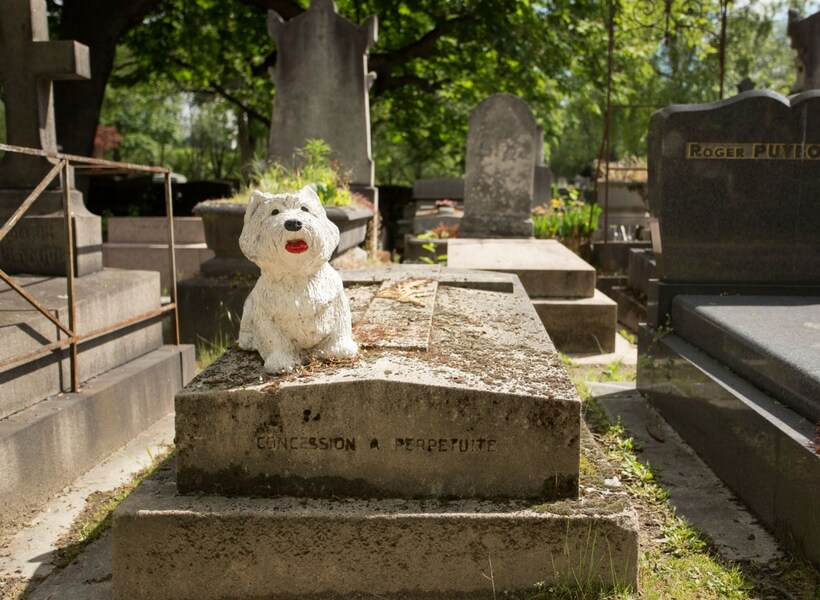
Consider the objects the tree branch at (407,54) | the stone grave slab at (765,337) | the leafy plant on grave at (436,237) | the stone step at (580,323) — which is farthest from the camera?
the tree branch at (407,54)

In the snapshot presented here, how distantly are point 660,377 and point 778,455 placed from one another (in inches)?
A: 71.5

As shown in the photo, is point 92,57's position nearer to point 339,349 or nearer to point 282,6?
point 282,6

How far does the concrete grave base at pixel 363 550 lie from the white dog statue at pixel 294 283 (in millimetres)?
620

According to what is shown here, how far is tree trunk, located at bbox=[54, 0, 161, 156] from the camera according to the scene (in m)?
12.4

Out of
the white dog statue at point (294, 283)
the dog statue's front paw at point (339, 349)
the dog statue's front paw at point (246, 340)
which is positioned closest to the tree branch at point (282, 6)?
the dog statue's front paw at point (246, 340)

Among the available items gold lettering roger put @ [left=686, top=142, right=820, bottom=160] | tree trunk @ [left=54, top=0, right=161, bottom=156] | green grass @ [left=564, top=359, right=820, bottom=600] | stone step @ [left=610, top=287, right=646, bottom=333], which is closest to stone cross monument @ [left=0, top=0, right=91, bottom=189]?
gold lettering roger put @ [left=686, top=142, right=820, bottom=160]

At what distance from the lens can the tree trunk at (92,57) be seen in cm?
1245

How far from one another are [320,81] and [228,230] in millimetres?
2769

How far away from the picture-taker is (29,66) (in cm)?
549

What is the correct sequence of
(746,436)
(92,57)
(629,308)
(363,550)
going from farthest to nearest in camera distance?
1. (92,57)
2. (629,308)
3. (746,436)
4. (363,550)

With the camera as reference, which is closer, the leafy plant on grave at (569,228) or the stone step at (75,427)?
the stone step at (75,427)

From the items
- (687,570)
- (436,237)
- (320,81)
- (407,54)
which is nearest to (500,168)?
(436,237)

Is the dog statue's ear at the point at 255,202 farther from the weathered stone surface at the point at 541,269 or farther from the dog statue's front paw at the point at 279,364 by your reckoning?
the weathered stone surface at the point at 541,269

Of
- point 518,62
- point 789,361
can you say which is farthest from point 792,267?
point 518,62
